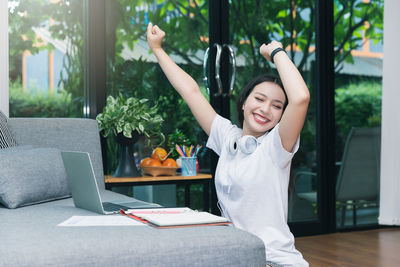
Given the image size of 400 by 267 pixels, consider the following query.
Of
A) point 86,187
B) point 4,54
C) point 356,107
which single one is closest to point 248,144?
point 86,187

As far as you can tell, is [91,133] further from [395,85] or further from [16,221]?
[395,85]

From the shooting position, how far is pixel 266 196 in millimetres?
1530

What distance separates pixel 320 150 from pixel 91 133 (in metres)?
2.07

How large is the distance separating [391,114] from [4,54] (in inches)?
110

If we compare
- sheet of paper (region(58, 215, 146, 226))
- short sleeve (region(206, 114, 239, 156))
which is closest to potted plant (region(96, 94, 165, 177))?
short sleeve (region(206, 114, 239, 156))

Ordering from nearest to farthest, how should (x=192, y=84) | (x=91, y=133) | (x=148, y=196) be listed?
(x=192, y=84) → (x=91, y=133) → (x=148, y=196)

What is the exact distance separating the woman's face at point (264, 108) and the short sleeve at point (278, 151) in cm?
11

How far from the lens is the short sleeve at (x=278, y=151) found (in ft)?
4.99

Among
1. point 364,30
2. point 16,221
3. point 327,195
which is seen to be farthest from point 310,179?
point 16,221

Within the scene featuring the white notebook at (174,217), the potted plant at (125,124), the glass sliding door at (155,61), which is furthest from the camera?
the glass sliding door at (155,61)

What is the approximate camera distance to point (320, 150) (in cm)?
388

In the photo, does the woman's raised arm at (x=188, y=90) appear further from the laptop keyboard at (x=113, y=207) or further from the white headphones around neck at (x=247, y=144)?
the laptop keyboard at (x=113, y=207)

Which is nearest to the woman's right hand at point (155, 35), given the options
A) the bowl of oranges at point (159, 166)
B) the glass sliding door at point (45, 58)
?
the bowl of oranges at point (159, 166)

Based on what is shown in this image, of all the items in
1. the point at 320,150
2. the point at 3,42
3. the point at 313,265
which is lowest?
the point at 313,265
